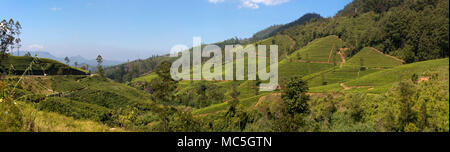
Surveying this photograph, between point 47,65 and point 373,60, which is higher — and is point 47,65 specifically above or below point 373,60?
below

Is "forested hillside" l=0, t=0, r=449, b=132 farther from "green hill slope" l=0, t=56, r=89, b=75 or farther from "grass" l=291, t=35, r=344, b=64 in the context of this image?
"green hill slope" l=0, t=56, r=89, b=75

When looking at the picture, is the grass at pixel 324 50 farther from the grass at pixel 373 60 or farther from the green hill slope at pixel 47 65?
the green hill slope at pixel 47 65

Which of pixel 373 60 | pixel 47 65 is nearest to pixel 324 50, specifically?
pixel 373 60

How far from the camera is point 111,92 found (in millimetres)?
62031

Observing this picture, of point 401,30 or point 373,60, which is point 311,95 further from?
point 373,60

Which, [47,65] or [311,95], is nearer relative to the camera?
[311,95]

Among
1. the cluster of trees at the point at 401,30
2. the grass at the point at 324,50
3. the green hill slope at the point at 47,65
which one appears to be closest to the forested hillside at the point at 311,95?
the cluster of trees at the point at 401,30

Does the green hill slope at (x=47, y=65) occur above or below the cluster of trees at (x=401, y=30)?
below

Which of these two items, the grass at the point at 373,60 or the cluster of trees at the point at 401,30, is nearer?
the cluster of trees at the point at 401,30

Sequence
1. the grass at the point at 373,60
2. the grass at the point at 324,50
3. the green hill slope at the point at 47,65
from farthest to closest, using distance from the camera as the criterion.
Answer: the grass at the point at 324,50 < the grass at the point at 373,60 < the green hill slope at the point at 47,65

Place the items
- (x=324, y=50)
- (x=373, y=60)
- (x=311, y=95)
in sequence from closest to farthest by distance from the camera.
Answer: (x=311, y=95), (x=373, y=60), (x=324, y=50)

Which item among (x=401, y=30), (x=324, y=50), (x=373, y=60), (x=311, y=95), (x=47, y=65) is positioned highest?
(x=401, y=30)
